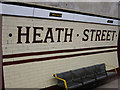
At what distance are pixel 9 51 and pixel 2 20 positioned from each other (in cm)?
75

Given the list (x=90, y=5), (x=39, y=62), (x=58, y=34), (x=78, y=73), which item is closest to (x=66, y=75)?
(x=78, y=73)

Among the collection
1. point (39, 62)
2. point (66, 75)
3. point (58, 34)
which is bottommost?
point (66, 75)

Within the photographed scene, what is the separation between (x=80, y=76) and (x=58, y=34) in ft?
5.40

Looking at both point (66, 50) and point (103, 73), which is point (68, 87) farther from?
point (103, 73)

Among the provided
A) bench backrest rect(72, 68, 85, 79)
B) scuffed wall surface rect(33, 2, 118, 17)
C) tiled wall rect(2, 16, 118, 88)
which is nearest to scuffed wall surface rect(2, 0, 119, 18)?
scuffed wall surface rect(33, 2, 118, 17)

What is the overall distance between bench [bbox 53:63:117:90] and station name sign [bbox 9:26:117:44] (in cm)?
108

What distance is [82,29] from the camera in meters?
4.69

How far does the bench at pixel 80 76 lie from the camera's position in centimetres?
398

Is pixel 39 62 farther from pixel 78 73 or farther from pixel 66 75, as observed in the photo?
pixel 78 73

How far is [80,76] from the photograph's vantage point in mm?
4531

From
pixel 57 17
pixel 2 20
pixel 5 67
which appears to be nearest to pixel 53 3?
pixel 57 17

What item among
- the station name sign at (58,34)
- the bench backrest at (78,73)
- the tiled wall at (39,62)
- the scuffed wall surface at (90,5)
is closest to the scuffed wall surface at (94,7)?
the scuffed wall surface at (90,5)

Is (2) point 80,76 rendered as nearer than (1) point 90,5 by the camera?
Yes

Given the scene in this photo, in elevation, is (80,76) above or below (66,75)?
below
